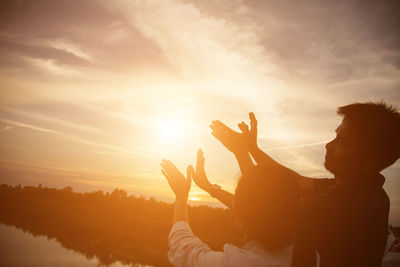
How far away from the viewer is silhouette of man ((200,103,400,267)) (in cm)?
181

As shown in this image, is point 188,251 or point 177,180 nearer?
point 188,251

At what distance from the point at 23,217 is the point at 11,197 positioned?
29.3 meters

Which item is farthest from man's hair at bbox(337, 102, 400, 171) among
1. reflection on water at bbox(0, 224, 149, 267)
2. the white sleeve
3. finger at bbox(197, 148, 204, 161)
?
reflection on water at bbox(0, 224, 149, 267)

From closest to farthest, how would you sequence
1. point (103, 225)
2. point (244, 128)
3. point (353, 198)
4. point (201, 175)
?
point (353, 198) < point (201, 175) < point (244, 128) < point (103, 225)

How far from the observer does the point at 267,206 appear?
1.59m

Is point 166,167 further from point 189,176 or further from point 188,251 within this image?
point 188,251

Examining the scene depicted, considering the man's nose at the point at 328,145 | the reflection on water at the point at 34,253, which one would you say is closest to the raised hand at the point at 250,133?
the man's nose at the point at 328,145

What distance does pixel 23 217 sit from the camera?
4772 centimetres

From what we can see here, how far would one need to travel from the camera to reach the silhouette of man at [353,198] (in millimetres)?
1809

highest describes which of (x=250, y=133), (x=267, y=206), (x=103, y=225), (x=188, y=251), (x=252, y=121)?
(x=252, y=121)

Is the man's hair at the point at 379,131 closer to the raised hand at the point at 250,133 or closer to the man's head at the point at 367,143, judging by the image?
the man's head at the point at 367,143

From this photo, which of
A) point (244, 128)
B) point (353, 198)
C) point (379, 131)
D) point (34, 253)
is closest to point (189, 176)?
point (244, 128)

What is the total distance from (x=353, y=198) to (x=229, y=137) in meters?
1.15

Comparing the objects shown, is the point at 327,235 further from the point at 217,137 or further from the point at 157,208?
the point at 157,208
